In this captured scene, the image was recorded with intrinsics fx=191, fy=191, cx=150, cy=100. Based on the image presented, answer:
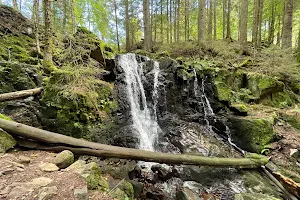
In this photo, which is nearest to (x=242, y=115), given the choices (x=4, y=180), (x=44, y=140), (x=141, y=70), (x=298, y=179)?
(x=298, y=179)

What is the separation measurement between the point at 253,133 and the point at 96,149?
5.36 meters

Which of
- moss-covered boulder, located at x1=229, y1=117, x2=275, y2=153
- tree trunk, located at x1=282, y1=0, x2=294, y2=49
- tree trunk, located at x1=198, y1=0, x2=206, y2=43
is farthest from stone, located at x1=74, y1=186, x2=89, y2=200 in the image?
tree trunk, located at x1=282, y1=0, x2=294, y2=49

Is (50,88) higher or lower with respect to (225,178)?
higher

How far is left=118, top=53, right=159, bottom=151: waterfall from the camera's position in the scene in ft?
21.9

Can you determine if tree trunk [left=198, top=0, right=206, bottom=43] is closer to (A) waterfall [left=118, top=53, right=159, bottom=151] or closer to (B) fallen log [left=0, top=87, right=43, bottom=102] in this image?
(A) waterfall [left=118, top=53, right=159, bottom=151]

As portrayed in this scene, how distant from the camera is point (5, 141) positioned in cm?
319

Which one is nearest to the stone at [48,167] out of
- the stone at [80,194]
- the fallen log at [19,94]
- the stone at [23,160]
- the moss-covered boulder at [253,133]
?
the stone at [23,160]

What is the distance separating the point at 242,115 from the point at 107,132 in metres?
5.11

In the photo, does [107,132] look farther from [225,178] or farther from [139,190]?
[225,178]

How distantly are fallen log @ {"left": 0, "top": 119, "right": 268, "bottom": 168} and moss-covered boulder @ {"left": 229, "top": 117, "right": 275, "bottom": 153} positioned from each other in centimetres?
161

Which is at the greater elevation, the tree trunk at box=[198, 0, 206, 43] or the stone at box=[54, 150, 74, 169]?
the tree trunk at box=[198, 0, 206, 43]

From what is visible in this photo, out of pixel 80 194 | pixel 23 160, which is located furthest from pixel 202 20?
pixel 80 194

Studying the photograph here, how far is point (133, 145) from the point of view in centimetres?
600

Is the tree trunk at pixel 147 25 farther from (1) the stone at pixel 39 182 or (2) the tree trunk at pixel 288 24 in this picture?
(1) the stone at pixel 39 182
